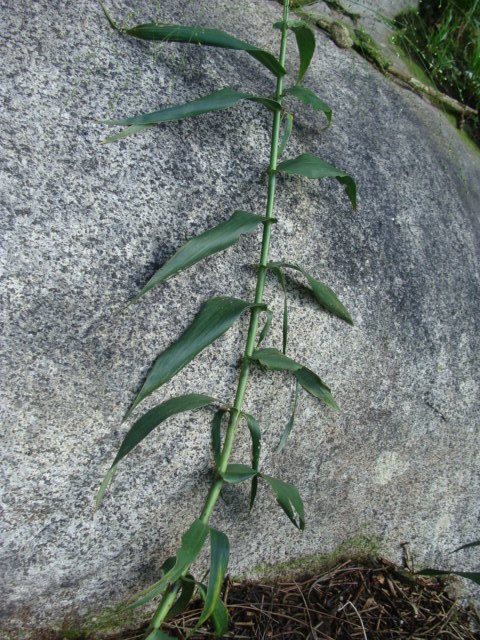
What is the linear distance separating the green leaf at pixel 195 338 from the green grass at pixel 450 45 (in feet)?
2.87

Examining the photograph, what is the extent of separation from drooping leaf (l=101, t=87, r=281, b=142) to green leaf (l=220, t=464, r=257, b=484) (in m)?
0.43

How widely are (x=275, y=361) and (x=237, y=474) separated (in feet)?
0.48

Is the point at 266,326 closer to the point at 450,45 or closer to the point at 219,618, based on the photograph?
the point at 219,618

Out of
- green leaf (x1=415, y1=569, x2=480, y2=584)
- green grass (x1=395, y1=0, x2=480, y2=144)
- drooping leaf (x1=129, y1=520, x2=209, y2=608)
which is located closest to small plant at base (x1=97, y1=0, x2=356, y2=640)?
drooping leaf (x1=129, y1=520, x2=209, y2=608)

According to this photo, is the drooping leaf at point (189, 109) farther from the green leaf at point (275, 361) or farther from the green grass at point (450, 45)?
the green grass at point (450, 45)

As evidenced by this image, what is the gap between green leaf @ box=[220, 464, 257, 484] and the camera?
0.73m

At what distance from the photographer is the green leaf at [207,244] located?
2.25 ft

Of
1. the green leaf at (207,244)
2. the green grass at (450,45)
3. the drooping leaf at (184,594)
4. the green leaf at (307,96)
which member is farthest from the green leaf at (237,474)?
the green grass at (450,45)

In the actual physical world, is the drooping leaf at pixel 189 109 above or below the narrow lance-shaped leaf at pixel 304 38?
below

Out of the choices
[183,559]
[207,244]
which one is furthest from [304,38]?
[183,559]

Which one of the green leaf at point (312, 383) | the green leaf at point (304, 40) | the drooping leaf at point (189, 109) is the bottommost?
the green leaf at point (312, 383)

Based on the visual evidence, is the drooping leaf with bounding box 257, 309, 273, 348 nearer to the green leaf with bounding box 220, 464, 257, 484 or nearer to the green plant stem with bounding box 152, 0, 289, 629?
the green plant stem with bounding box 152, 0, 289, 629

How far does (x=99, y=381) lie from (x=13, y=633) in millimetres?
304

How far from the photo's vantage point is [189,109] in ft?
2.45
